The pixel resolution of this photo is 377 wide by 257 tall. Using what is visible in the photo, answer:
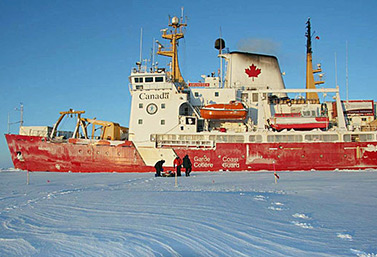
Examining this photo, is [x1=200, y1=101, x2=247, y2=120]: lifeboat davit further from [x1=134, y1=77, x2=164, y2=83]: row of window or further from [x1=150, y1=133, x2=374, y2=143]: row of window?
[x1=134, y1=77, x2=164, y2=83]: row of window

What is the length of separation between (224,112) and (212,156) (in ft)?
10.3

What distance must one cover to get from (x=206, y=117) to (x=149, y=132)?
13.5 ft

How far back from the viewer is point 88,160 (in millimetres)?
18594

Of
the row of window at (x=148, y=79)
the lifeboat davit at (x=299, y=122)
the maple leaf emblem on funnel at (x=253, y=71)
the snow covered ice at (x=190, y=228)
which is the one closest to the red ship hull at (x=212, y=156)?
the lifeboat davit at (x=299, y=122)

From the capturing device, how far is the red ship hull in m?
17.6

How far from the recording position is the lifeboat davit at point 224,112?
19297mm

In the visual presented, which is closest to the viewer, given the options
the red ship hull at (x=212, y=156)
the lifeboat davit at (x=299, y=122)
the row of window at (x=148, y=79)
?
the red ship hull at (x=212, y=156)

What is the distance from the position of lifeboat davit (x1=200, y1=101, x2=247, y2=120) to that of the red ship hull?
2.09m

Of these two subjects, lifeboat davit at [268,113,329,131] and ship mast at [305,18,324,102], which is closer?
lifeboat davit at [268,113,329,131]

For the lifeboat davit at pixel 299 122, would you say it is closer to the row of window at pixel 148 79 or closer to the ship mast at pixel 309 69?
the ship mast at pixel 309 69

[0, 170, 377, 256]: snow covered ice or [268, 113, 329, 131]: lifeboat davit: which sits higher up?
[268, 113, 329, 131]: lifeboat davit

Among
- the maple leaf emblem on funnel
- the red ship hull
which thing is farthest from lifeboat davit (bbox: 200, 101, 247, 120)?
the maple leaf emblem on funnel

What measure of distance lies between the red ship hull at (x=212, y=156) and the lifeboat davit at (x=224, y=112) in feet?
6.85

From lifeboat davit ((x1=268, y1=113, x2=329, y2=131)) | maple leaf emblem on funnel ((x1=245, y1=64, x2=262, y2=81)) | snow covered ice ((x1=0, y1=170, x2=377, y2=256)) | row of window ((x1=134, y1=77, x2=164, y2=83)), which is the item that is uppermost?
maple leaf emblem on funnel ((x1=245, y1=64, x2=262, y2=81))
